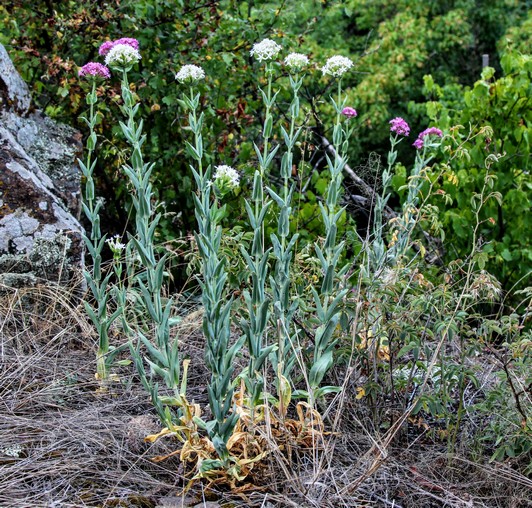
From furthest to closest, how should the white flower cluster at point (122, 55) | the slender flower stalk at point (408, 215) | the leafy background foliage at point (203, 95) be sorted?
the leafy background foliage at point (203, 95) < the slender flower stalk at point (408, 215) < the white flower cluster at point (122, 55)

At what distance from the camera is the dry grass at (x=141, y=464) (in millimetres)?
2492

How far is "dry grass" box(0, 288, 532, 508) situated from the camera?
2.49 meters

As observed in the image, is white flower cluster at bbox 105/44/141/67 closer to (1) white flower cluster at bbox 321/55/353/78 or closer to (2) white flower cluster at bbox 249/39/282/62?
(2) white flower cluster at bbox 249/39/282/62

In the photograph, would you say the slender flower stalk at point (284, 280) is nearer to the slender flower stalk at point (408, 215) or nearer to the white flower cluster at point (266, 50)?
the white flower cluster at point (266, 50)

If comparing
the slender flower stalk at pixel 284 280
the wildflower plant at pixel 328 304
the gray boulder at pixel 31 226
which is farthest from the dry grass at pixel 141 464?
the gray boulder at pixel 31 226

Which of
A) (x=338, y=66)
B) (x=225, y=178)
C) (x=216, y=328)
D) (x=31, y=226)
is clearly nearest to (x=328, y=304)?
(x=216, y=328)

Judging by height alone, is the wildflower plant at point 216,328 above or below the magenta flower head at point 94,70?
below

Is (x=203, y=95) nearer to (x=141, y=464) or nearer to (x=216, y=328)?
→ (x=216, y=328)

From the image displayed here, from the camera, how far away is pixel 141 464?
2.70 metres

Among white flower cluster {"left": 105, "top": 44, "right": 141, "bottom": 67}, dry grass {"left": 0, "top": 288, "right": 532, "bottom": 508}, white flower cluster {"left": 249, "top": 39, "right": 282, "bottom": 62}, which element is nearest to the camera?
dry grass {"left": 0, "top": 288, "right": 532, "bottom": 508}

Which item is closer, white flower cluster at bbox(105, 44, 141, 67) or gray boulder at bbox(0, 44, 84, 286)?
white flower cluster at bbox(105, 44, 141, 67)

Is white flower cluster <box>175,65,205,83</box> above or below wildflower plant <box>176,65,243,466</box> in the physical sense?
above

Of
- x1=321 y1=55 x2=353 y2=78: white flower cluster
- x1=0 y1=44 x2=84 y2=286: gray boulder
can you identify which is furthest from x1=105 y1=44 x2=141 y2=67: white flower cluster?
x1=0 y1=44 x2=84 y2=286: gray boulder

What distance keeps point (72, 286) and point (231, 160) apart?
4.69 ft
